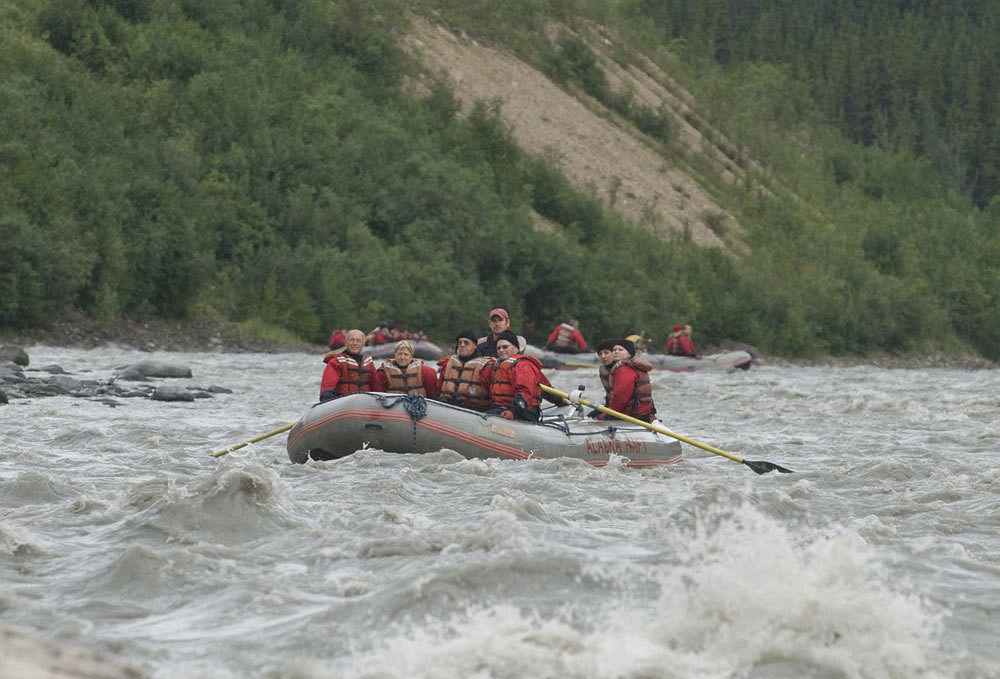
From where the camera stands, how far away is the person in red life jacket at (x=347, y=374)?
1430cm

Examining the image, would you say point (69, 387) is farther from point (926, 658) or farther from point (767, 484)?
point (926, 658)

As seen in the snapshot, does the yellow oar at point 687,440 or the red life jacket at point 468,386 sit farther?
the red life jacket at point 468,386

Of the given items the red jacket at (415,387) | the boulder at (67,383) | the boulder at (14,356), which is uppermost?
the red jacket at (415,387)

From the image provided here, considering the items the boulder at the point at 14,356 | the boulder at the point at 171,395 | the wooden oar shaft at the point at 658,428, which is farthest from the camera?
the boulder at the point at 14,356

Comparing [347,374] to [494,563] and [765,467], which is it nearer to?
[765,467]

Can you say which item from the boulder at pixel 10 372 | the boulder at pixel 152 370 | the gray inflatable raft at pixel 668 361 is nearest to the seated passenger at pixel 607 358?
the boulder at pixel 10 372

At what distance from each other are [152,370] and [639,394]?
11.3 meters

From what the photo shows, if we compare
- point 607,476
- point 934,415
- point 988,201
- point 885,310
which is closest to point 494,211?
point 885,310

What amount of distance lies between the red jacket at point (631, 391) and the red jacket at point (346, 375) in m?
2.50

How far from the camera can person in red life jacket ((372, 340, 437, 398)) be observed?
1416 centimetres

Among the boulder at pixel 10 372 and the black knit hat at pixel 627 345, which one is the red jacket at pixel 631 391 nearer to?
the black knit hat at pixel 627 345

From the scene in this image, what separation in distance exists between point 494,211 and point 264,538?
35.8 metres

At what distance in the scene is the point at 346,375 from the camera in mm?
14414

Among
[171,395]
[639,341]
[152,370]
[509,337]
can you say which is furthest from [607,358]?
[639,341]
